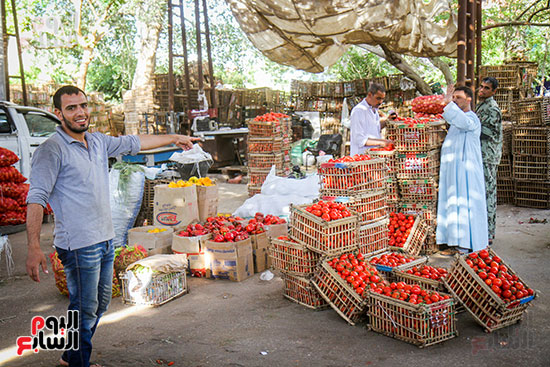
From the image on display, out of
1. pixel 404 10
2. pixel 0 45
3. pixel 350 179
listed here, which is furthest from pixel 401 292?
pixel 0 45

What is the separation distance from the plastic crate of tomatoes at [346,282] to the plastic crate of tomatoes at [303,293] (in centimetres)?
15

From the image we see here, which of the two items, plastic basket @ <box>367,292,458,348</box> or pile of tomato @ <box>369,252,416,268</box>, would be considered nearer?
plastic basket @ <box>367,292,458,348</box>

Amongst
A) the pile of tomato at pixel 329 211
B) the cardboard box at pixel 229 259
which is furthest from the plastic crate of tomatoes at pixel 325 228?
the cardboard box at pixel 229 259

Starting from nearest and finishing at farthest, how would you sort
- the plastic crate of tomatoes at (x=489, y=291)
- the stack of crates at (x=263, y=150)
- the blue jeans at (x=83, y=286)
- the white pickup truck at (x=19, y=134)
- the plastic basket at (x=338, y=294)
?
the blue jeans at (x=83, y=286)
the plastic crate of tomatoes at (x=489, y=291)
the plastic basket at (x=338, y=294)
the white pickup truck at (x=19, y=134)
the stack of crates at (x=263, y=150)

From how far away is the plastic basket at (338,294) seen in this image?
4367 mm

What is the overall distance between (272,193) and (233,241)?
2703 millimetres

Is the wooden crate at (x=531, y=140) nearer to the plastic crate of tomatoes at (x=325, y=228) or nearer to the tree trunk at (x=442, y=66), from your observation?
the tree trunk at (x=442, y=66)

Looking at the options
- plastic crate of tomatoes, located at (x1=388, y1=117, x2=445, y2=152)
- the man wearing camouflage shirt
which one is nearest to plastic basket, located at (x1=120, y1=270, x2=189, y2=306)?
plastic crate of tomatoes, located at (x1=388, y1=117, x2=445, y2=152)

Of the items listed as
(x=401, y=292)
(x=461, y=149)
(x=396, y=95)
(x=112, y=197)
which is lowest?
(x=401, y=292)

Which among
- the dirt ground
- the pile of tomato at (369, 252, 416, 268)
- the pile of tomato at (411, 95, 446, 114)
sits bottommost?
the dirt ground

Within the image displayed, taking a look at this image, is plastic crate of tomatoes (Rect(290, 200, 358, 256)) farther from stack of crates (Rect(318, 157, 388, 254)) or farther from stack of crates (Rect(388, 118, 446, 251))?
stack of crates (Rect(388, 118, 446, 251))

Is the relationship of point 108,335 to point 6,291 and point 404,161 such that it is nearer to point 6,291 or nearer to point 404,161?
point 6,291

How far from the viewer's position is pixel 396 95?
63.0 feet

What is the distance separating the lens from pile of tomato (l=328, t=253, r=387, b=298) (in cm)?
443
